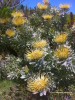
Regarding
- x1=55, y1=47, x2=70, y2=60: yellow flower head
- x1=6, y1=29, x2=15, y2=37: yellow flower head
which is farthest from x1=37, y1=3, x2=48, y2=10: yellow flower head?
x1=55, y1=47, x2=70, y2=60: yellow flower head

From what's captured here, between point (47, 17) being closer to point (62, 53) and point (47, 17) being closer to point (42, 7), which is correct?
point (42, 7)

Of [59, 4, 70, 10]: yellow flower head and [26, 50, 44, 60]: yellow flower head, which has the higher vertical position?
[59, 4, 70, 10]: yellow flower head

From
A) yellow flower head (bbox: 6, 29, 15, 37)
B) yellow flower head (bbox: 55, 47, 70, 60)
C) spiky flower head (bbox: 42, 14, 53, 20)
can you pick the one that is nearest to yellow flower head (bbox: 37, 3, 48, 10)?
spiky flower head (bbox: 42, 14, 53, 20)

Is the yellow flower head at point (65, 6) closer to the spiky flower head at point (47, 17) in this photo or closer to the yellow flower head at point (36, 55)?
the spiky flower head at point (47, 17)

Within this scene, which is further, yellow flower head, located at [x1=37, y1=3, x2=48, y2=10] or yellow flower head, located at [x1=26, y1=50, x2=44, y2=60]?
yellow flower head, located at [x1=37, y1=3, x2=48, y2=10]

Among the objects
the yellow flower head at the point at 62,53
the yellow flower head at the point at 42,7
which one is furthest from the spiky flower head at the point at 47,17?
the yellow flower head at the point at 62,53

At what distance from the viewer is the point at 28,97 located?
4777mm

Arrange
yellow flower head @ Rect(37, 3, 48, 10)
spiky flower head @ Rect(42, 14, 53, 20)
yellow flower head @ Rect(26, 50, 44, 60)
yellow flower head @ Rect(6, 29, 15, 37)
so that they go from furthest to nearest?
yellow flower head @ Rect(37, 3, 48, 10) < spiky flower head @ Rect(42, 14, 53, 20) < yellow flower head @ Rect(6, 29, 15, 37) < yellow flower head @ Rect(26, 50, 44, 60)

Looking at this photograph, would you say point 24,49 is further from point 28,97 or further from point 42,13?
point 28,97

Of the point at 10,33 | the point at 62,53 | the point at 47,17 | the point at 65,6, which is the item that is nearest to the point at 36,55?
the point at 62,53

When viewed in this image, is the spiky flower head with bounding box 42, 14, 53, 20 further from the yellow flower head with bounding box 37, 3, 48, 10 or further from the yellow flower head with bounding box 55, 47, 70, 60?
the yellow flower head with bounding box 55, 47, 70, 60

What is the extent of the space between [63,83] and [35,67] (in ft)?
1.68

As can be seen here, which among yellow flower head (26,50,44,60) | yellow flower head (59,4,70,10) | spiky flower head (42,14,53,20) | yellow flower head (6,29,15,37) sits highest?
yellow flower head (59,4,70,10)

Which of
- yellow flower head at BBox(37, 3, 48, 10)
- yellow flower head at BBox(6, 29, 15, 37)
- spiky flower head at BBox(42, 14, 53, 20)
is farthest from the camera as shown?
yellow flower head at BBox(37, 3, 48, 10)
